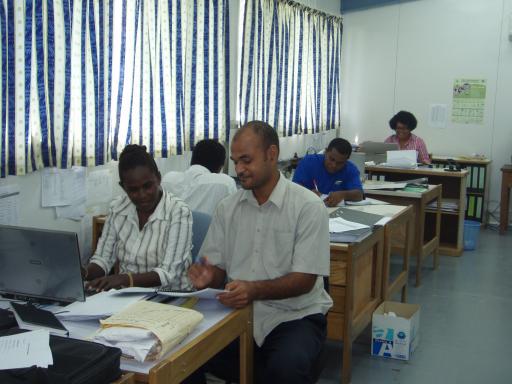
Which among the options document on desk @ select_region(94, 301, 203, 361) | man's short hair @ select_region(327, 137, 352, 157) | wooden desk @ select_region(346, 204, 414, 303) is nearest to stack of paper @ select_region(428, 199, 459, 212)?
wooden desk @ select_region(346, 204, 414, 303)

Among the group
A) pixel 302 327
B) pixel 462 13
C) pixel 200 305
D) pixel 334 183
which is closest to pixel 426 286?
pixel 334 183

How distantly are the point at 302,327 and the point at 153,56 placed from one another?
96.3 inches

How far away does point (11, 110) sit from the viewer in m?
2.97

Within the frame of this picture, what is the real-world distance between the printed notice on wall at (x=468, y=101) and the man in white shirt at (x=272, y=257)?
552cm

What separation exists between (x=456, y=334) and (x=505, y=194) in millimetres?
3256

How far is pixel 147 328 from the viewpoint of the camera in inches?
61.6

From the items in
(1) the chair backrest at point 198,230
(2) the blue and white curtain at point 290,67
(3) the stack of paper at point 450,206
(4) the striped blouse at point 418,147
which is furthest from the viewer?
(4) the striped blouse at point 418,147

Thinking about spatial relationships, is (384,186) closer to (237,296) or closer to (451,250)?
(451,250)

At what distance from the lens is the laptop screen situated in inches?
71.2

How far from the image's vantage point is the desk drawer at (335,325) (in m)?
2.90

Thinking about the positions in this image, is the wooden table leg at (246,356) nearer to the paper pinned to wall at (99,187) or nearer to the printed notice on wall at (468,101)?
the paper pinned to wall at (99,187)

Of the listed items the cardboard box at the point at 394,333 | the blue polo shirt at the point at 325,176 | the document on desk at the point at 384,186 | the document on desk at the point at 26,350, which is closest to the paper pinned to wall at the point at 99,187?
the blue polo shirt at the point at 325,176

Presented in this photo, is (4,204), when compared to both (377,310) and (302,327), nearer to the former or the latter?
(302,327)

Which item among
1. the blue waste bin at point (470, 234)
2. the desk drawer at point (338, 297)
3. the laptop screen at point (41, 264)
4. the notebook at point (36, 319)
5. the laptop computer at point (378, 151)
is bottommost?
the blue waste bin at point (470, 234)
